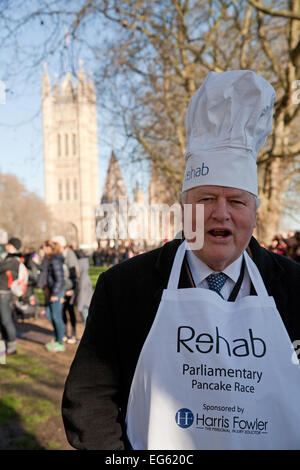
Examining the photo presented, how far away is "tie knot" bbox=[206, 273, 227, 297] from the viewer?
1625 millimetres

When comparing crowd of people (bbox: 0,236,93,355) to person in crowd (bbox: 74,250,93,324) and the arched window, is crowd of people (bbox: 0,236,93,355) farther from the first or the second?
the arched window

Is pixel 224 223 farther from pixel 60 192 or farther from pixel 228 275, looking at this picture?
pixel 60 192

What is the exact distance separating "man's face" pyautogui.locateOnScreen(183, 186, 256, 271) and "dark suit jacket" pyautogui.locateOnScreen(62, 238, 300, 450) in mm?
124

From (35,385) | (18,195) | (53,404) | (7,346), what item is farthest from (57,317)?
(18,195)

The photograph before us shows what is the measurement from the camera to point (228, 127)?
161 cm

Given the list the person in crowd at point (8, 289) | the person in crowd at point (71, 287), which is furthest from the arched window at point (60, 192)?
the person in crowd at point (8, 289)

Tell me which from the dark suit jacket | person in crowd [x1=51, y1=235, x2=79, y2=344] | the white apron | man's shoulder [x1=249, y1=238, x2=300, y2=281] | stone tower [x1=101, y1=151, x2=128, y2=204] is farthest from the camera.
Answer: stone tower [x1=101, y1=151, x2=128, y2=204]

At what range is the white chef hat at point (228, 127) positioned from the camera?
155cm

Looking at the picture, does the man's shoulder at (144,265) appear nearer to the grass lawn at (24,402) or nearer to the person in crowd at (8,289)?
the grass lawn at (24,402)

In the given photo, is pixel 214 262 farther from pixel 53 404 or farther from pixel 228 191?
pixel 53 404

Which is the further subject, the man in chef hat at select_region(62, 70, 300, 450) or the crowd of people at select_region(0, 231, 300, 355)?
the crowd of people at select_region(0, 231, 300, 355)

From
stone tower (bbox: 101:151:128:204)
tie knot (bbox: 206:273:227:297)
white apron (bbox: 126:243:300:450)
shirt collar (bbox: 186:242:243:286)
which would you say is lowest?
white apron (bbox: 126:243:300:450)

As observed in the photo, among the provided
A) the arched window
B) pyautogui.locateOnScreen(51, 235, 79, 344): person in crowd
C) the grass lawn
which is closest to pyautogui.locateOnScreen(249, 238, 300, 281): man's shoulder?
the grass lawn

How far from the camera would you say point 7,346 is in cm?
648
